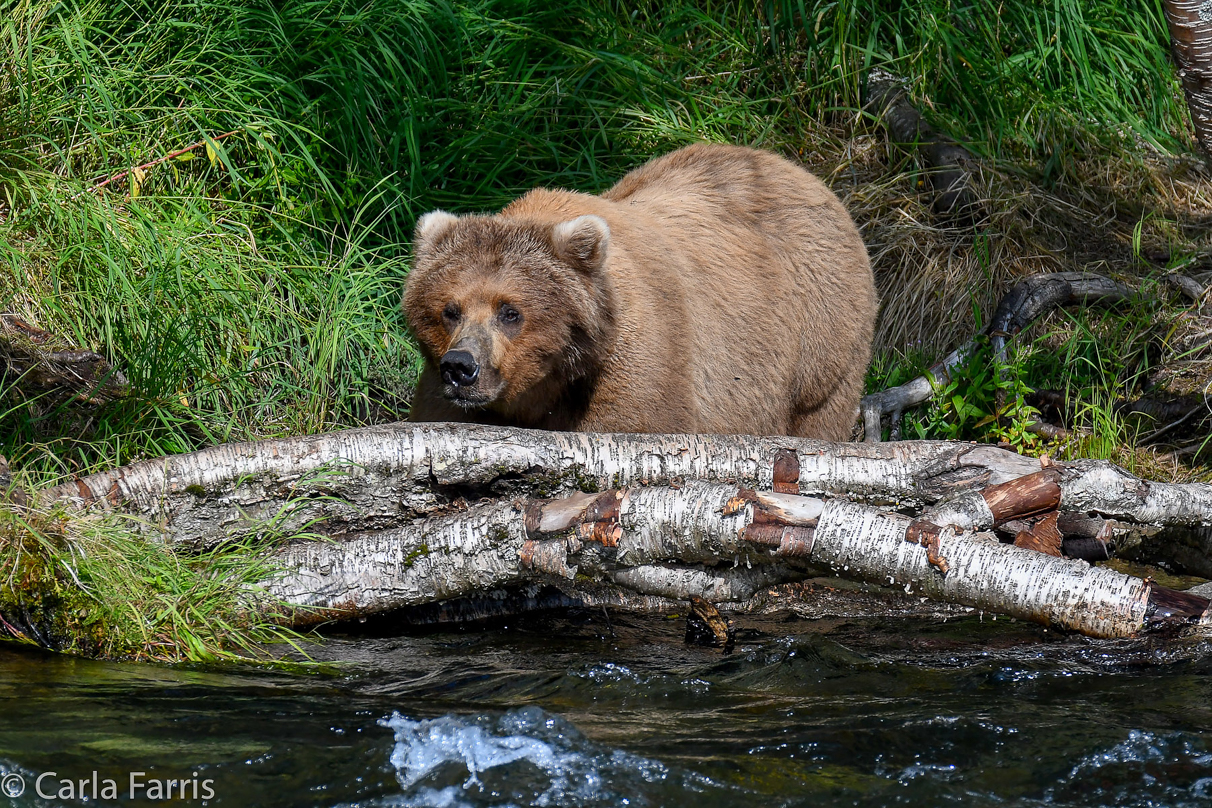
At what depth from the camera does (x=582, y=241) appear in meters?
4.79

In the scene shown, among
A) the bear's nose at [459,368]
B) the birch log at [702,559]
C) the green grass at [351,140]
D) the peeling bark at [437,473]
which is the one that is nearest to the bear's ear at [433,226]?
the bear's nose at [459,368]

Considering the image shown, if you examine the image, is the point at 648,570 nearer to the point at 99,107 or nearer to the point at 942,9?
the point at 99,107

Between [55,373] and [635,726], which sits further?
[55,373]

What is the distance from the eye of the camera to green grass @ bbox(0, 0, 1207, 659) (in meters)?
5.68

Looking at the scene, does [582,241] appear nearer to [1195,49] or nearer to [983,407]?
[1195,49]

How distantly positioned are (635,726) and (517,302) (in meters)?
2.08

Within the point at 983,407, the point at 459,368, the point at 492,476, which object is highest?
the point at 459,368

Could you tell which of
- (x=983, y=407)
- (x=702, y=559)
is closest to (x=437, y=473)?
(x=702, y=559)

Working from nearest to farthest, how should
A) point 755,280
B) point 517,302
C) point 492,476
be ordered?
1. point 492,476
2. point 517,302
3. point 755,280

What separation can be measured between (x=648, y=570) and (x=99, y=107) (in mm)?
4532

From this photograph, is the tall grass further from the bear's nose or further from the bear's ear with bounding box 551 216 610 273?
the bear's ear with bounding box 551 216 610 273

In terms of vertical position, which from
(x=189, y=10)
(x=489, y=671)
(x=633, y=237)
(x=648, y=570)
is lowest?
(x=489, y=671)

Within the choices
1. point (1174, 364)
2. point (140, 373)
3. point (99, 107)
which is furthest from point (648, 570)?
point (99, 107)

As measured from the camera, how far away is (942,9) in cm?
805
